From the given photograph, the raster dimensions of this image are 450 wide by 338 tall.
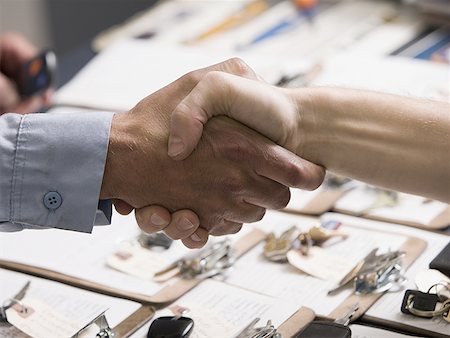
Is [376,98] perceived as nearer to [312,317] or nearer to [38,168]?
[312,317]

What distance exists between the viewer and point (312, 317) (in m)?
1.26

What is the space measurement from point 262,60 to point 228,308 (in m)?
0.90

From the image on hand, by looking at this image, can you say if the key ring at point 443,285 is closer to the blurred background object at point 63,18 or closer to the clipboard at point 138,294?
the clipboard at point 138,294

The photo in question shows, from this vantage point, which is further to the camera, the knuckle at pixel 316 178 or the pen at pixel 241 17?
the pen at pixel 241 17

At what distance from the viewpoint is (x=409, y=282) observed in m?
1.32

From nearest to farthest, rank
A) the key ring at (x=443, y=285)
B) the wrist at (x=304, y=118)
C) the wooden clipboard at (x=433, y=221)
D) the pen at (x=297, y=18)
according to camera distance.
A: 1. the key ring at (x=443, y=285)
2. the wrist at (x=304, y=118)
3. the wooden clipboard at (x=433, y=221)
4. the pen at (x=297, y=18)

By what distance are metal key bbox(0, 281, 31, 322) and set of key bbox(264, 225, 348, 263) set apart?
13.2 inches

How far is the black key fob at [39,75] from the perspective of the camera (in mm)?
2004

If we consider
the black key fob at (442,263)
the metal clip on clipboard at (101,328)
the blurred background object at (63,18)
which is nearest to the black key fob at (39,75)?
the metal clip on clipboard at (101,328)

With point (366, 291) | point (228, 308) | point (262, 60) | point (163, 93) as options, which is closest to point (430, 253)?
point (366, 291)

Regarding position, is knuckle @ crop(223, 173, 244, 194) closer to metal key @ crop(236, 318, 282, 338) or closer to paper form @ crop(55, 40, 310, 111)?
metal key @ crop(236, 318, 282, 338)

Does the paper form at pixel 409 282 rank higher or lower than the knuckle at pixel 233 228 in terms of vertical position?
lower

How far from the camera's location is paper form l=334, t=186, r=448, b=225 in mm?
1514

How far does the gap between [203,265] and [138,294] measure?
10 centimetres
